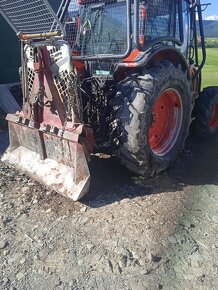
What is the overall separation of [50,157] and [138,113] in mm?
1093

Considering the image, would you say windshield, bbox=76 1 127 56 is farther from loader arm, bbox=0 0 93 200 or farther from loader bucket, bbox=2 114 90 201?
loader bucket, bbox=2 114 90 201

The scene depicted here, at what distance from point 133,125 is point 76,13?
1937 millimetres

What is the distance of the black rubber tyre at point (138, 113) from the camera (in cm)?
338

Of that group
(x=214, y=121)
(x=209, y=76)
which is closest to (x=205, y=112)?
(x=214, y=121)

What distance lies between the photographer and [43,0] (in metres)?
2.90

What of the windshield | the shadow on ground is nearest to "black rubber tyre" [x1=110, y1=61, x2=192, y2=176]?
the shadow on ground

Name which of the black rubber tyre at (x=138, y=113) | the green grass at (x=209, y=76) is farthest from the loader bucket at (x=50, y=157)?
the green grass at (x=209, y=76)

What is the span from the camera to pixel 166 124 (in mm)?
4215

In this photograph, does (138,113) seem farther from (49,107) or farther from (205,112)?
(205,112)

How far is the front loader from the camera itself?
11.0 feet

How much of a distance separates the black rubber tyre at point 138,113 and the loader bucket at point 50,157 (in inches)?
17.1

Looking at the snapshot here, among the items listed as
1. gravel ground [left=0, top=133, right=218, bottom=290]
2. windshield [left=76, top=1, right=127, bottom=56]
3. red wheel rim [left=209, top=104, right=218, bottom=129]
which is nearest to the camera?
gravel ground [left=0, top=133, right=218, bottom=290]

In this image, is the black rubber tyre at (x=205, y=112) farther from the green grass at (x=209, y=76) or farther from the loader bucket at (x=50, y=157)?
the green grass at (x=209, y=76)

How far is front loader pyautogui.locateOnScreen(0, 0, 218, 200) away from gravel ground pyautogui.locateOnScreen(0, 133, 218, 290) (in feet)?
0.73
